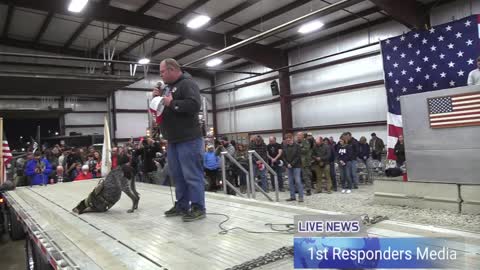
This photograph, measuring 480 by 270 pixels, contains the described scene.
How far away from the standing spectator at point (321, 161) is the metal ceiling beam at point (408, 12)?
450 centimetres

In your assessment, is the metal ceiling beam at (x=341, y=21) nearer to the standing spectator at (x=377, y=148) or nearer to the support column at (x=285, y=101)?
the support column at (x=285, y=101)

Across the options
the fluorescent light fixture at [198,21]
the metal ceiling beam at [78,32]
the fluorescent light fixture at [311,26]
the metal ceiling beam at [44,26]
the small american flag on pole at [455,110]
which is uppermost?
the metal ceiling beam at [44,26]

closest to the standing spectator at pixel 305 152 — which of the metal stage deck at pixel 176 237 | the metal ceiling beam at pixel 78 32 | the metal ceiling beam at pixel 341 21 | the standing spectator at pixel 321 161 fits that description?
the standing spectator at pixel 321 161

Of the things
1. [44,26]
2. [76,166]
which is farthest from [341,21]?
[44,26]

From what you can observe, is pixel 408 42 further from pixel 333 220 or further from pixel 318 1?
pixel 333 220

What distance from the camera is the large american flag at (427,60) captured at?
9359mm

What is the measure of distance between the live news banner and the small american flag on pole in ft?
16.6

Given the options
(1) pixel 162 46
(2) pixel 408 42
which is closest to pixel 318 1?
(2) pixel 408 42

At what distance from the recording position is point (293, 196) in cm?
966

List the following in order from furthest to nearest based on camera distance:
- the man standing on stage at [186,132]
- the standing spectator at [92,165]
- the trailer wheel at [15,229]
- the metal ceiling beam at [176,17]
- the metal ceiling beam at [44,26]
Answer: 1. the metal ceiling beam at [44,26]
2. the metal ceiling beam at [176,17]
3. the standing spectator at [92,165]
4. the trailer wheel at [15,229]
5. the man standing on stage at [186,132]

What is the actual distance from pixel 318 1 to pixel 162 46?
26.1 ft

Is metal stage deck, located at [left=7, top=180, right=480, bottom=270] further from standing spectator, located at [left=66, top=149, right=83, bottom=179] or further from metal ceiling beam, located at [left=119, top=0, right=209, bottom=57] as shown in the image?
metal ceiling beam, located at [left=119, top=0, right=209, bottom=57]

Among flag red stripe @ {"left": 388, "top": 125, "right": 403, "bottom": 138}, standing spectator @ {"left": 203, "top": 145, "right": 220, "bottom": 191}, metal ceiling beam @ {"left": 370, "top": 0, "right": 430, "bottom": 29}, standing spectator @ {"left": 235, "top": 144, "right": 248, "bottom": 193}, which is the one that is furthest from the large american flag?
standing spectator @ {"left": 203, "top": 145, "right": 220, "bottom": 191}

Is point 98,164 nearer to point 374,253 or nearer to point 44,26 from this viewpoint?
point 44,26
